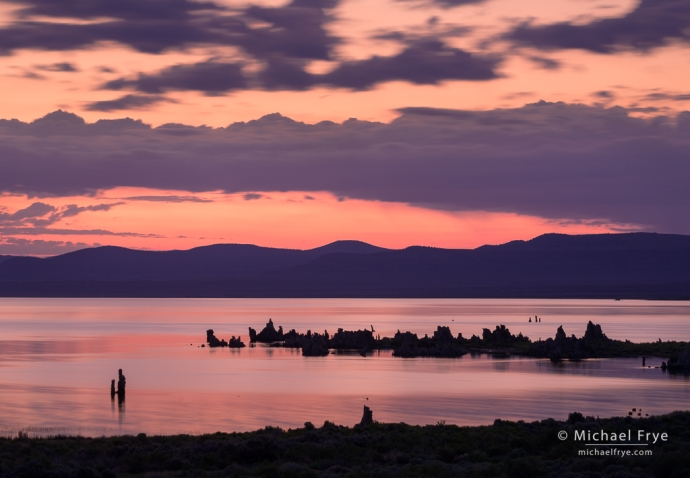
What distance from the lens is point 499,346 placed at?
9725 cm

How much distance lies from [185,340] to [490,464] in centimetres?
9526

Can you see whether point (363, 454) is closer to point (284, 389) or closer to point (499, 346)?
point (284, 389)

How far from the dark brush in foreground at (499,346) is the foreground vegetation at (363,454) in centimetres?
4750

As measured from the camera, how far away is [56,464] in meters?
26.2

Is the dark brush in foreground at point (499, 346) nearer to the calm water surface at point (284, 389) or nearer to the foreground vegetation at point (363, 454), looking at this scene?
the calm water surface at point (284, 389)

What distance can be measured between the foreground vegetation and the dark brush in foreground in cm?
4750

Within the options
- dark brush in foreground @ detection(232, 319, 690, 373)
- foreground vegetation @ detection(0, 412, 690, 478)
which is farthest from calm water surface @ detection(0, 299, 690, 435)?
foreground vegetation @ detection(0, 412, 690, 478)

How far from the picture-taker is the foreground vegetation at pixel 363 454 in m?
24.9

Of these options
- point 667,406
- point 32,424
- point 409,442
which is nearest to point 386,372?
point 667,406

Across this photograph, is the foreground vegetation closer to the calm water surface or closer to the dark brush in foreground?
the calm water surface

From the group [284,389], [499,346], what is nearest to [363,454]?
[284,389]

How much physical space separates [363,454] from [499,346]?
69629 millimetres

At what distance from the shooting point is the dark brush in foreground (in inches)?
3440

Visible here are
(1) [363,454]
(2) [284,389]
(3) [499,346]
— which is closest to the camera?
(1) [363,454]
